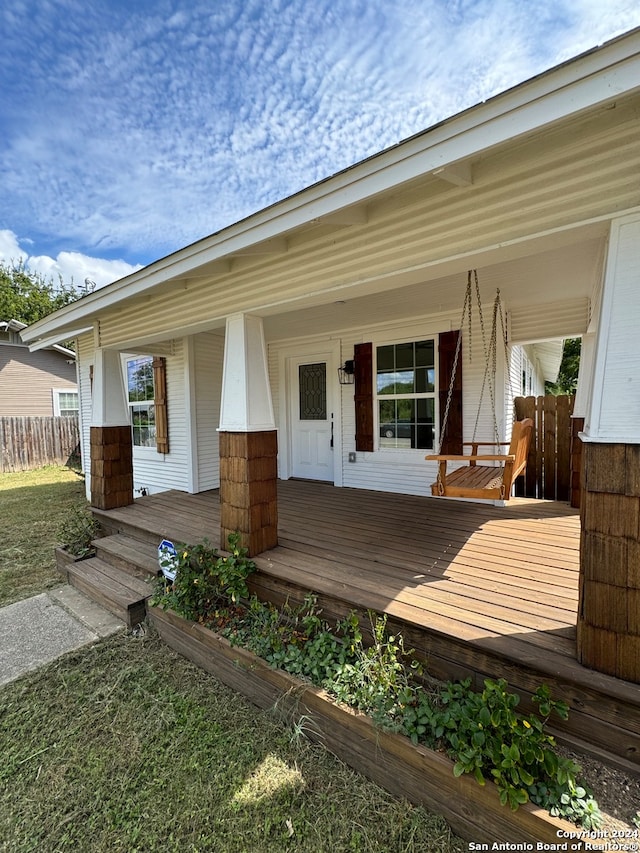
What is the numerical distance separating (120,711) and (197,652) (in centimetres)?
53

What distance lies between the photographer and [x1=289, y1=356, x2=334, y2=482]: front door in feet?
18.2

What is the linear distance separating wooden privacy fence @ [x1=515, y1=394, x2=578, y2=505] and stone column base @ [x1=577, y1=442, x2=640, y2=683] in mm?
4316

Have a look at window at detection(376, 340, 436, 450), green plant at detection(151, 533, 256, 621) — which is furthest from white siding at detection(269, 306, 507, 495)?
green plant at detection(151, 533, 256, 621)

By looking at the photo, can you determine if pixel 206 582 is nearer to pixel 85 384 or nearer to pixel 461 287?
pixel 461 287

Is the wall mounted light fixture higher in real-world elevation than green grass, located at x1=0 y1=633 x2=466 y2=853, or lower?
higher

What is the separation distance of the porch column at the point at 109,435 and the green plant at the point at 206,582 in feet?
7.51

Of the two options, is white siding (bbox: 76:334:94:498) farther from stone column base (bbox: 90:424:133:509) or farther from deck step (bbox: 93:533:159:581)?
deck step (bbox: 93:533:159:581)

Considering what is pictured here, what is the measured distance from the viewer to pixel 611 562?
1.54 m

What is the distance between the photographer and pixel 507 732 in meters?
1.46

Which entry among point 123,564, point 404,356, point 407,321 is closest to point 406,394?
point 404,356

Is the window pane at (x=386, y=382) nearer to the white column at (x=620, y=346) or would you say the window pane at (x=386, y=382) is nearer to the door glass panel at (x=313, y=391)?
the door glass panel at (x=313, y=391)

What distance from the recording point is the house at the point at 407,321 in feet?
4.97

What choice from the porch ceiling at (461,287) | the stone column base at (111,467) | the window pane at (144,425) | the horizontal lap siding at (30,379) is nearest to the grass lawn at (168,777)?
the stone column base at (111,467)

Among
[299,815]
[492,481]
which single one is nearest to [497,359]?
[492,481]
